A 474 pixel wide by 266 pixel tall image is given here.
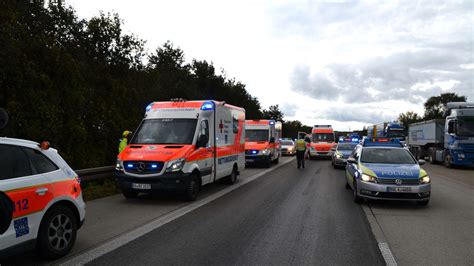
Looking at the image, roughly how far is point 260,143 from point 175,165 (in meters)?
11.2

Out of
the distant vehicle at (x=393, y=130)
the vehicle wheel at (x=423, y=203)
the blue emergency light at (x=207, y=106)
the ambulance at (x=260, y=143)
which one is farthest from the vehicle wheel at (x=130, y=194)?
the distant vehicle at (x=393, y=130)

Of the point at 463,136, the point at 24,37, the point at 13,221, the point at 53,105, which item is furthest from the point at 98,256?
the point at 463,136

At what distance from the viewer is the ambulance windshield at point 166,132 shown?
962cm

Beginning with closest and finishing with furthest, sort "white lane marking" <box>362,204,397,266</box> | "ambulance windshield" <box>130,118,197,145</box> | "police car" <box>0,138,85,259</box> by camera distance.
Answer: "police car" <box>0,138,85,259</box>
"white lane marking" <box>362,204,397,266</box>
"ambulance windshield" <box>130,118,197,145</box>

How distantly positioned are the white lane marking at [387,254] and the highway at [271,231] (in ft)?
0.11

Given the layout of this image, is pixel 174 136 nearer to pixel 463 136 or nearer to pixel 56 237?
pixel 56 237

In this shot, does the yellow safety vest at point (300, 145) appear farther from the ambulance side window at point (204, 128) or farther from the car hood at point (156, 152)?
the car hood at point (156, 152)

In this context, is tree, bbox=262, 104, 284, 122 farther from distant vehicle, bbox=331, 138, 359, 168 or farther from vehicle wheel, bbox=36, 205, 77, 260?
vehicle wheel, bbox=36, 205, 77, 260

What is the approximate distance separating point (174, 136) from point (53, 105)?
579 cm

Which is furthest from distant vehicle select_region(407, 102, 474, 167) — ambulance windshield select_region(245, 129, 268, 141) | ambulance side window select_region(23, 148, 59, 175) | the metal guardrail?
ambulance side window select_region(23, 148, 59, 175)

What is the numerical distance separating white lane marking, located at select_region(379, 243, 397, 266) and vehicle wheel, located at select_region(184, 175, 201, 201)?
4.72 meters

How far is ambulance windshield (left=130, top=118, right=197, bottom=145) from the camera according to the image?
31.6 ft

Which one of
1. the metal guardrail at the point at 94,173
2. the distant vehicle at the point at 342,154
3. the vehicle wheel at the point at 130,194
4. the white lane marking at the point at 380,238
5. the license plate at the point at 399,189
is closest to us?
the white lane marking at the point at 380,238

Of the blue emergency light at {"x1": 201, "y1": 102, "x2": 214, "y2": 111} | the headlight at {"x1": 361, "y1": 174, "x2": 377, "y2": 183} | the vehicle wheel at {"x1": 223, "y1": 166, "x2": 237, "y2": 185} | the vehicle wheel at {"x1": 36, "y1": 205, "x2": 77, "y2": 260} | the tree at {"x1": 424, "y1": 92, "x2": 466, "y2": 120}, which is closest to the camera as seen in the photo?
the vehicle wheel at {"x1": 36, "y1": 205, "x2": 77, "y2": 260}
